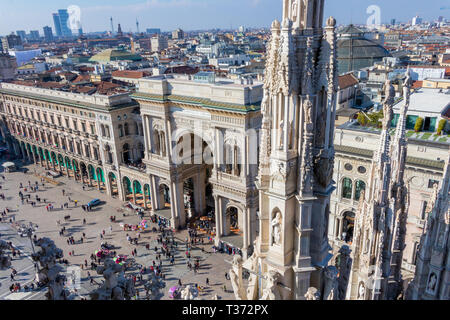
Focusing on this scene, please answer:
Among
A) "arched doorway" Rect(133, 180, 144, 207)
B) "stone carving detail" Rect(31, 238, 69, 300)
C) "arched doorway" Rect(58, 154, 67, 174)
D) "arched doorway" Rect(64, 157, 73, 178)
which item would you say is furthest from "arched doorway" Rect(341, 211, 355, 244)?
"arched doorway" Rect(58, 154, 67, 174)

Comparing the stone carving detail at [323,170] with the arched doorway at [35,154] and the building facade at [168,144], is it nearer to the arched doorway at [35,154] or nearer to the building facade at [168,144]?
the building facade at [168,144]

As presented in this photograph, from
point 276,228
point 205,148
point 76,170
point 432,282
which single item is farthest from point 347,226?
point 76,170

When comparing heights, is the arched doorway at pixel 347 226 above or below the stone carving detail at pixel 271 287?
below

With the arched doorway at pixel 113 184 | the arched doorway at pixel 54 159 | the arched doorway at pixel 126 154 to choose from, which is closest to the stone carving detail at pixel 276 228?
the arched doorway at pixel 126 154

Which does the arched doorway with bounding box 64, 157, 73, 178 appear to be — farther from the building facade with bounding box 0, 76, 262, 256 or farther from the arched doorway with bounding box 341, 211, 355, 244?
the arched doorway with bounding box 341, 211, 355, 244
